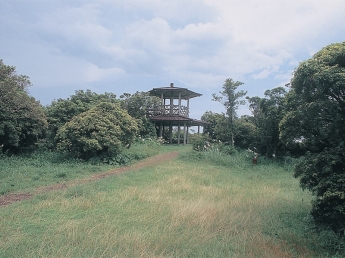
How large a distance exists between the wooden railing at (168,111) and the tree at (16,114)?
11.7 meters

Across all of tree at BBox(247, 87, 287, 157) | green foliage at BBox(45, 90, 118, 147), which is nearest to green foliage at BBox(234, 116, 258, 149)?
tree at BBox(247, 87, 287, 157)

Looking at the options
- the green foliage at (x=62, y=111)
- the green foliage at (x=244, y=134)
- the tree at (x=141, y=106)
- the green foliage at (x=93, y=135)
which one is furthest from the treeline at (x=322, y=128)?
the tree at (x=141, y=106)

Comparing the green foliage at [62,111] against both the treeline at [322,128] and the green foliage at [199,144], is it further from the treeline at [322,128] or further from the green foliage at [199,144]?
the treeline at [322,128]

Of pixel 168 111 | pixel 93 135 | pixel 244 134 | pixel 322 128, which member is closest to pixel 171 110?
pixel 168 111

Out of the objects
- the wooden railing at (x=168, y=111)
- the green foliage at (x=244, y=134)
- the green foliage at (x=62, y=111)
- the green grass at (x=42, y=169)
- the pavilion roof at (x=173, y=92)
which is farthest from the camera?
the pavilion roof at (x=173, y=92)

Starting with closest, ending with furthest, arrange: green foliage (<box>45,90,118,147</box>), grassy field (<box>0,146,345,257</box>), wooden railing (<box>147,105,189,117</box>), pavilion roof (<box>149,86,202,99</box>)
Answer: grassy field (<box>0,146,345,257</box>) < green foliage (<box>45,90,118,147</box>) < wooden railing (<box>147,105,189,117</box>) < pavilion roof (<box>149,86,202,99</box>)

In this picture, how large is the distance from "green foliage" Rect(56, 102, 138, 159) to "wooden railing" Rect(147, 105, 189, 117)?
1076 centimetres

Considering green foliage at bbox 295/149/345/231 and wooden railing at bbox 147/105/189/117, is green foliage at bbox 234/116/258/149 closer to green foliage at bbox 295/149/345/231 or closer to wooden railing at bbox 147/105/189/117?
wooden railing at bbox 147/105/189/117

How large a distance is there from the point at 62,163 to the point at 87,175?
103 inches

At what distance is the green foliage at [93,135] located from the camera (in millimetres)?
14156

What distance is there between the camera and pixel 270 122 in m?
16.4

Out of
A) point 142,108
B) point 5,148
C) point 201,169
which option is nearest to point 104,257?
point 201,169

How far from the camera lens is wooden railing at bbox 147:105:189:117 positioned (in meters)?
26.3

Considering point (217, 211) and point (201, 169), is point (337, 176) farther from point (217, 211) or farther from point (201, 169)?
point (201, 169)
